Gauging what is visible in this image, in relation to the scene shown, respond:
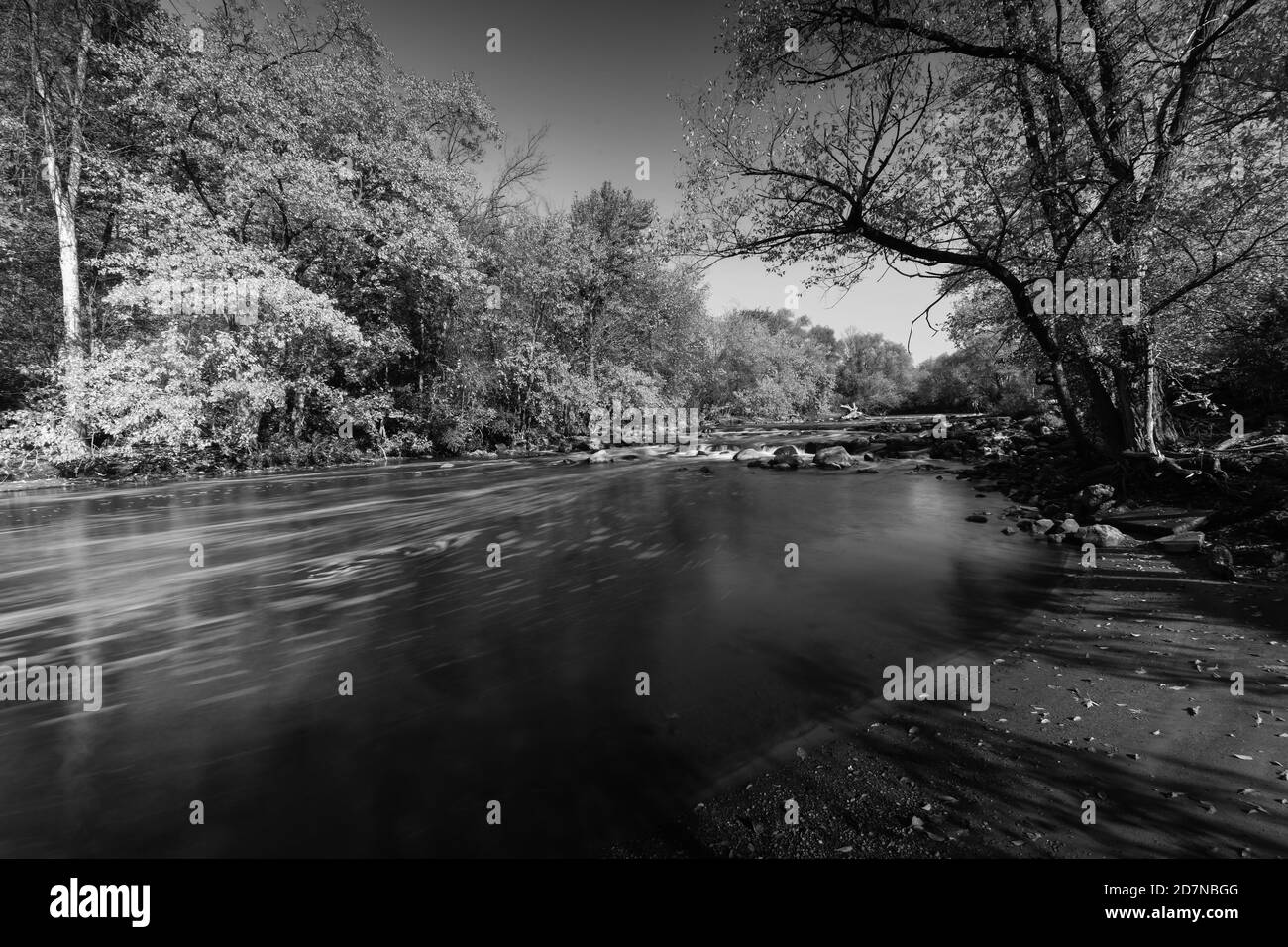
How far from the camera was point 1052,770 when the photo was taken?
2766mm

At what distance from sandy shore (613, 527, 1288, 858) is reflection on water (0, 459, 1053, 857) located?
366mm

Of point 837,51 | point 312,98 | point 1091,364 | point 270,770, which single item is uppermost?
point 312,98

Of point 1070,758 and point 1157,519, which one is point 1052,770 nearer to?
point 1070,758

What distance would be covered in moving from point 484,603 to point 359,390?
2153cm

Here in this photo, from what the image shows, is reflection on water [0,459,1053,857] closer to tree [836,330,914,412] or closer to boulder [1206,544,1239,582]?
boulder [1206,544,1239,582]

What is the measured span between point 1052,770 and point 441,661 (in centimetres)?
456

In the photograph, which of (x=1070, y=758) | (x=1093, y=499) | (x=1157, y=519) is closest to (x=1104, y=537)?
(x=1157, y=519)

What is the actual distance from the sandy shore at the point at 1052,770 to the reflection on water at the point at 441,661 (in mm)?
366

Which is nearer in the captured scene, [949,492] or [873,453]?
[949,492]

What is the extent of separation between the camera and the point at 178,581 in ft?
23.5

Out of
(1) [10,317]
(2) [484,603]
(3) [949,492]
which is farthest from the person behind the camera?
(1) [10,317]

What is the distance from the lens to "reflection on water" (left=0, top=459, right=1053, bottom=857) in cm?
284

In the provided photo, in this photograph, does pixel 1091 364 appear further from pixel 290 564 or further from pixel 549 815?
pixel 290 564
